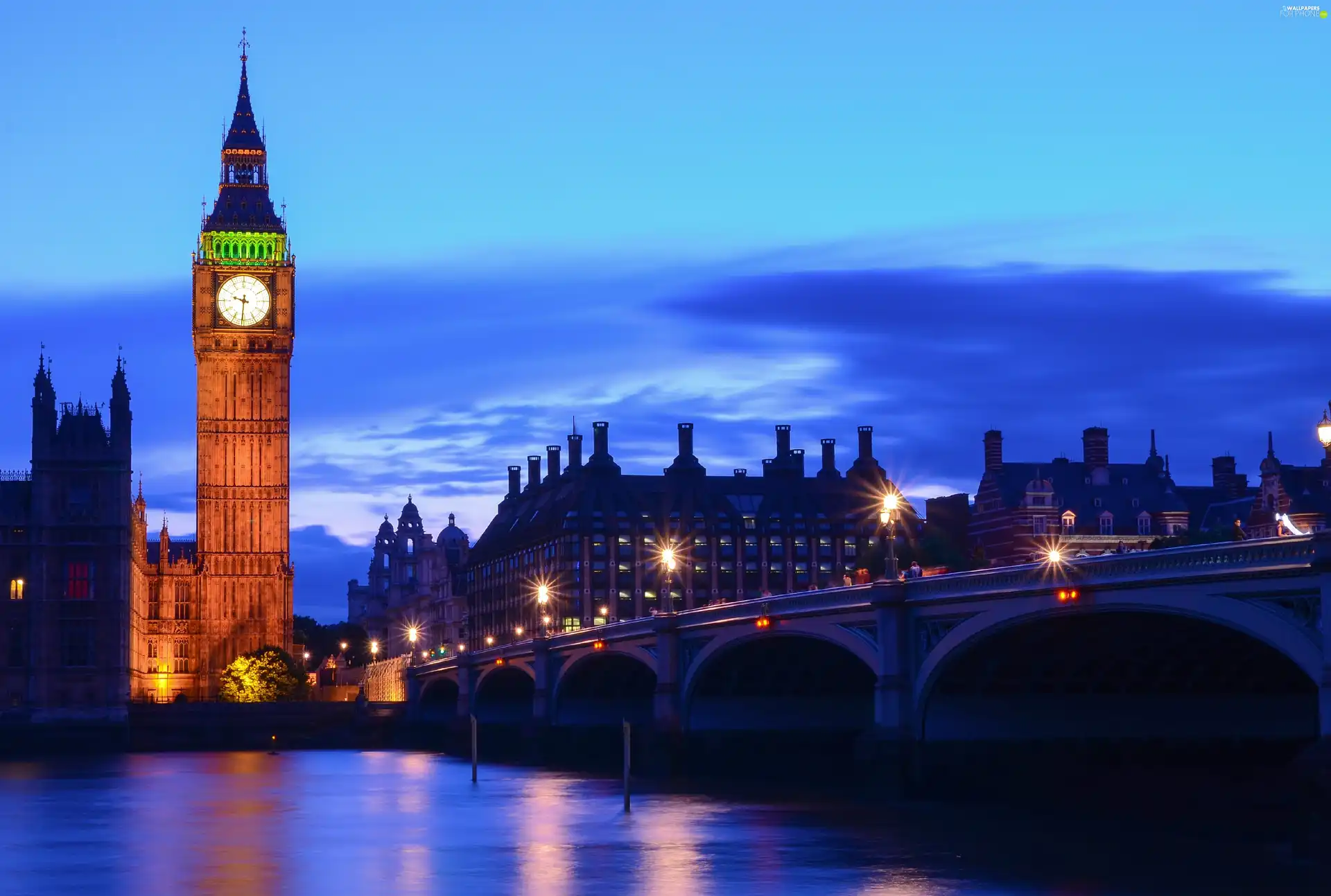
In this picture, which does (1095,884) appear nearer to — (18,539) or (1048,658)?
(1048,658)

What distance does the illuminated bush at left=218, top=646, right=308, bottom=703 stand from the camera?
604 feet

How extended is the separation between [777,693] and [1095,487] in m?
83.4

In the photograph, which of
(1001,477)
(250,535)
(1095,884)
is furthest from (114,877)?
(250,535)

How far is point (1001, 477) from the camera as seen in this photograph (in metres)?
174

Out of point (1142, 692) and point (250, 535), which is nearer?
point (1142, 692)

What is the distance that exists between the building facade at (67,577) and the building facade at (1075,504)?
226 feet

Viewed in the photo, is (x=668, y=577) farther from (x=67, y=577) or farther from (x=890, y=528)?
(x=67, y=577)

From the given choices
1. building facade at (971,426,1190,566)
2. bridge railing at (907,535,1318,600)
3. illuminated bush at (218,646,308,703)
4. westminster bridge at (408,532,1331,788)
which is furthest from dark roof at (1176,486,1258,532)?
bridge railing at (907,535,1318,600)

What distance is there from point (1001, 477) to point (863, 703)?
77.3 meters

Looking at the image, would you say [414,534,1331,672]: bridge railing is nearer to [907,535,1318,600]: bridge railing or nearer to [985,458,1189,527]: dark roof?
[907,535,1318,600]: bridge railing

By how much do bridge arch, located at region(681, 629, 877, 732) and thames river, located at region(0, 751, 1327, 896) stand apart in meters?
10.9

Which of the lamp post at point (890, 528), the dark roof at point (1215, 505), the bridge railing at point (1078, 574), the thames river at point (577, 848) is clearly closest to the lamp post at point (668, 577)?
the bridge railing at point (1078, 574)

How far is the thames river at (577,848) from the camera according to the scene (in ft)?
164

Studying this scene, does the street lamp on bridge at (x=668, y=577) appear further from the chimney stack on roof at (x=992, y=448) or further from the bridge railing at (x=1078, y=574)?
the chimney stack on roof at (x=992, y=448)
